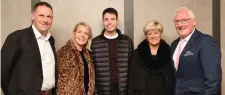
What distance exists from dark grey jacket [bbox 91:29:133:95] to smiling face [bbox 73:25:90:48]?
5.8 inches

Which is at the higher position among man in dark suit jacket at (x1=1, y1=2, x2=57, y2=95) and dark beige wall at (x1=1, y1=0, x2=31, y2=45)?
dark beige wall at (x1=1, y1=0, x2=31, y2=45)

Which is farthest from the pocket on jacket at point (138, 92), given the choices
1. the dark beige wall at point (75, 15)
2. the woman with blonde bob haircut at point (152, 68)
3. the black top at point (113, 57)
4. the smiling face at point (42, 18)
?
the smiling face at point (42, 18)

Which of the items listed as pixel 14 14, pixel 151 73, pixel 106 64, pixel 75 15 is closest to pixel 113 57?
pixel 106 64

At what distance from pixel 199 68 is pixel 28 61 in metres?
1.49

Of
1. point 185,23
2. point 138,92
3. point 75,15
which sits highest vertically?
point 75,15

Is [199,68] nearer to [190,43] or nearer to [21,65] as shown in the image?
[190,43]

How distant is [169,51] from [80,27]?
959 mm

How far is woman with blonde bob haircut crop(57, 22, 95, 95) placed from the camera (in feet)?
8.68

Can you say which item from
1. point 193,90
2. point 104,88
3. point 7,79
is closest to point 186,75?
point 193,90

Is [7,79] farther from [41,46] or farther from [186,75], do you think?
[186,75]

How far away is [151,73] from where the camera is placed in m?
2.78

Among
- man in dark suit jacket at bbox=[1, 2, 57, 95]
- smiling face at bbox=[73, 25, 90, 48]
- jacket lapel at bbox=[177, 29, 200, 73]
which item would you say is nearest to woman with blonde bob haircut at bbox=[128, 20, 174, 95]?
jacket lapel at bbox=[177, 29, 200, 73]

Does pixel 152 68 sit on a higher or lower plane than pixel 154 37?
lower

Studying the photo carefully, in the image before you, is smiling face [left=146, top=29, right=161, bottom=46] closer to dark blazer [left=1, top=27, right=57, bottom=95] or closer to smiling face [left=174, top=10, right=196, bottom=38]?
smiling face [left=174, top=10, right=196, bottom=38]
